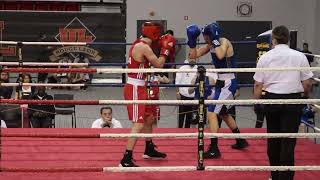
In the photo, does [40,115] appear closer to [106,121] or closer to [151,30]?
[106,121]

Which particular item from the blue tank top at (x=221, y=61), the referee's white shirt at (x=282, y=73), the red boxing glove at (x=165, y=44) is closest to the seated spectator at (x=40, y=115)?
the blue tank top at (x=221, y=61)

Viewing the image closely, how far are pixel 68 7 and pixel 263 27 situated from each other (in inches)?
202

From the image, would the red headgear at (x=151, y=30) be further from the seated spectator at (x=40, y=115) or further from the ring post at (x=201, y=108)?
the seated spectator at (x=40, y=115)

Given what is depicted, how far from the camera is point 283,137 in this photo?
2955 mm

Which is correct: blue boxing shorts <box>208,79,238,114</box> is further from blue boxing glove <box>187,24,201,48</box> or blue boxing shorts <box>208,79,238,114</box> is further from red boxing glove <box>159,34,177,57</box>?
red boxing glove <box>159,34,177,57</box>

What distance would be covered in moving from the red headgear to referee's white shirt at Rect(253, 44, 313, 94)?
2.95 ft

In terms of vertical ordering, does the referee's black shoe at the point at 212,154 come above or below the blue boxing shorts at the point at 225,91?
below

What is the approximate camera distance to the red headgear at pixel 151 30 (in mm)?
3588

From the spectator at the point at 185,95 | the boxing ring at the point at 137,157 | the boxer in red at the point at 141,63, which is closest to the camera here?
the boxing ring at the point at 137,157

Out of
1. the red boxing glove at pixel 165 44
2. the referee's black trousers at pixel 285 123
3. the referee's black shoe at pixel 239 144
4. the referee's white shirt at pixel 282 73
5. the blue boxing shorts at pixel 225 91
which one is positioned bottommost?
the referee's black shoe at pixel 239 144

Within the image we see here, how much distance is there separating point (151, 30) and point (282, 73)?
1.07 m

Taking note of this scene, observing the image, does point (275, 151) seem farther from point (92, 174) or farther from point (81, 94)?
point (81, 94)

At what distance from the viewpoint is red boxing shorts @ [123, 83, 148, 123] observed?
360 cm

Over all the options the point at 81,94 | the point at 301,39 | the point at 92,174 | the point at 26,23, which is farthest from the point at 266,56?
the point at 301,39
